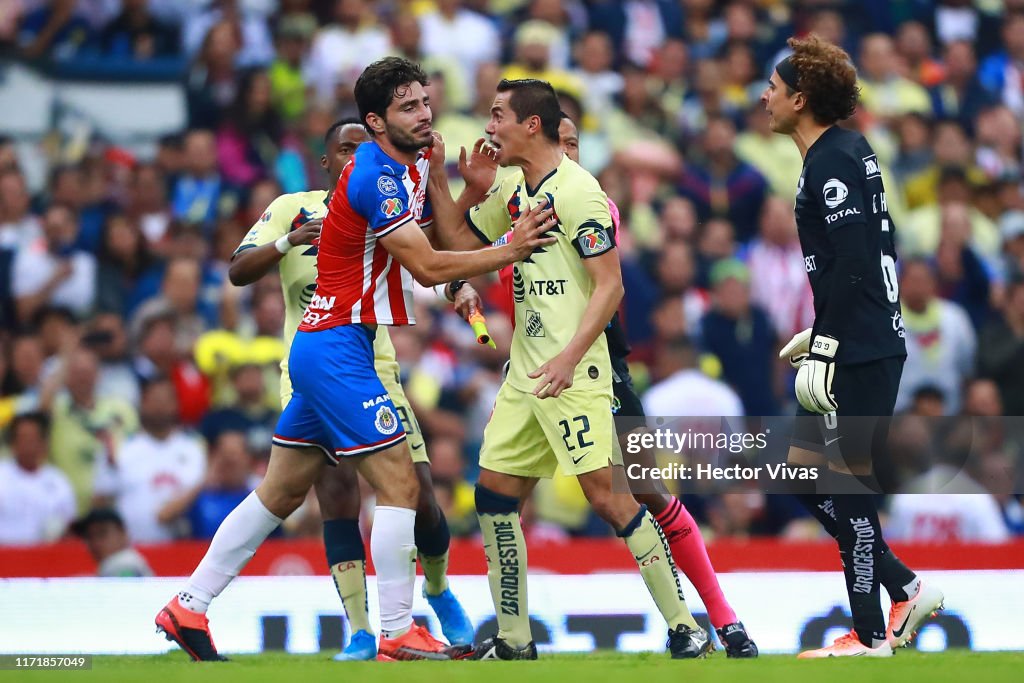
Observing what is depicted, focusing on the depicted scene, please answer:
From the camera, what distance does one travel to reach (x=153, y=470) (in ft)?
35.6

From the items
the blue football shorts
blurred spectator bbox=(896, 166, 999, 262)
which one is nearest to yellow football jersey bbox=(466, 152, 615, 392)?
the blue football shorts

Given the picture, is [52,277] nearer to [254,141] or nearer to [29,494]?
[29,494]

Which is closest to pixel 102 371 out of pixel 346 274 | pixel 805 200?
pixel 346 274

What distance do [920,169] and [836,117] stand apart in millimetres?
7267

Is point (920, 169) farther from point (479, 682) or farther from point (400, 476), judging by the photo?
point (479, 682)

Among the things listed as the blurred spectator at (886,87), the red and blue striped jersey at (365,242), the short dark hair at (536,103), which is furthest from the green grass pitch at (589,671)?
the blurred spectator at (886,87)

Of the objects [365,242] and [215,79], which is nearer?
[365,242]

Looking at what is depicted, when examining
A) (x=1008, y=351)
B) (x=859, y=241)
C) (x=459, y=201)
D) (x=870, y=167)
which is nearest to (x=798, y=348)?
(x=859, y=241)

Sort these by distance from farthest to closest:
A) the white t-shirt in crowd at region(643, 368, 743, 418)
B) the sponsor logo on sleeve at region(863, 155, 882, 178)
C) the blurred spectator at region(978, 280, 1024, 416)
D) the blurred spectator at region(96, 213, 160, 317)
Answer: the blurred spectator at region(96, 213, 160, 317) → the blurred spectator at region(978, 280, 1024, 416) → the white t-shirt in crowd at region(643, 368, 743, 418) → the sponsor logo on sleeve at region(863, 155, 882, 178)

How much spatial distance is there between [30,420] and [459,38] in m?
5.65

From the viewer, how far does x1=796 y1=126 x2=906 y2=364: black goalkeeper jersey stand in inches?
259

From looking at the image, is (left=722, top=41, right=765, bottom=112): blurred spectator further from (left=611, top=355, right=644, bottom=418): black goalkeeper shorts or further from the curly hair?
the curly hair

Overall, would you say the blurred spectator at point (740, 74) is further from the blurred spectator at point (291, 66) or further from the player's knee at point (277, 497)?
the player's knee at point (277, 497)

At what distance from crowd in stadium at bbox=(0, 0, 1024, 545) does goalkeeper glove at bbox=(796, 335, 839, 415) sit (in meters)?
4.00
